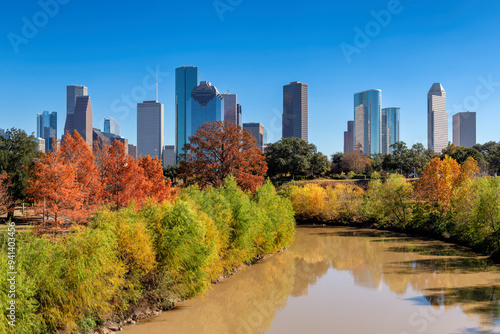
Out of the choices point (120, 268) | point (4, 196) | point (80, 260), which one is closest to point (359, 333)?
point (120, 268)

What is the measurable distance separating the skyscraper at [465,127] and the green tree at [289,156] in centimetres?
12379

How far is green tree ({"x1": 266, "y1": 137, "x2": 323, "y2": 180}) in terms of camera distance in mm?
74250

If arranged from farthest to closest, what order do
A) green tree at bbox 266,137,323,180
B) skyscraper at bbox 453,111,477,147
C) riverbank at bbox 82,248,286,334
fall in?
skyscraper at bbox 453,111,477,147, green tree at bbox 266,137,323,180, riverbank at bbox 82,248,286,334

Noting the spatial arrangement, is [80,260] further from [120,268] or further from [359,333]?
[359,333]

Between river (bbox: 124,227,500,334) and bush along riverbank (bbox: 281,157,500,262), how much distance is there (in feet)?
9.46

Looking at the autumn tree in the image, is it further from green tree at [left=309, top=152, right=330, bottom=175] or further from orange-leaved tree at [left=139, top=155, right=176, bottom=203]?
orange-leaved tree at [left=139, top=155, right=176, bottom=203]

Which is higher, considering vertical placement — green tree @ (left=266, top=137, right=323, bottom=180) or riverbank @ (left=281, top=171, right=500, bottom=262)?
green tree @ (left=266, top=137, right=323, bottom=180)

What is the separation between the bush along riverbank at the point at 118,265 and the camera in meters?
12.4

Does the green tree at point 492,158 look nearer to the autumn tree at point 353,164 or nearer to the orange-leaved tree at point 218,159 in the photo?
the autumn tree at point 353,164

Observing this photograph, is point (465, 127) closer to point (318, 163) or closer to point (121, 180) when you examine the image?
point (318, 163)

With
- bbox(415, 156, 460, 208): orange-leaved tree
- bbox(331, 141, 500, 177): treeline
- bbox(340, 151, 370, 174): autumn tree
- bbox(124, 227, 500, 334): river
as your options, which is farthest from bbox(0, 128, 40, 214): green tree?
bbox(340, 151, 370, 174): autumn tree

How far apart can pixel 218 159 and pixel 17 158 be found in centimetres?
1996

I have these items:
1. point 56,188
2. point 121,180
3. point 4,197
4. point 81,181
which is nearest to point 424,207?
point 121,180

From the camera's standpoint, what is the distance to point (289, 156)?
76.1 m
